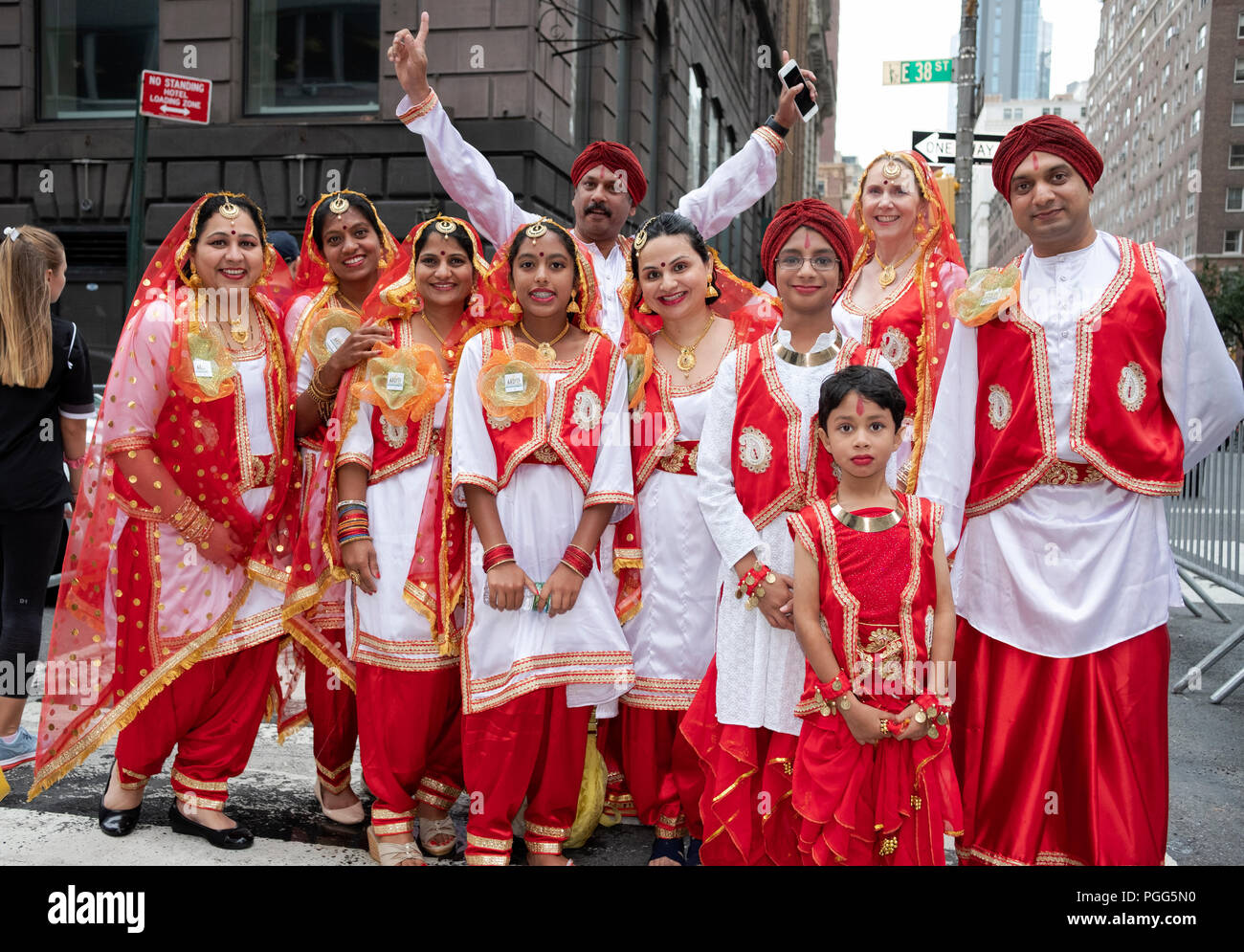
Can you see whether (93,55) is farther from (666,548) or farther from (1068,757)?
(1068,757)

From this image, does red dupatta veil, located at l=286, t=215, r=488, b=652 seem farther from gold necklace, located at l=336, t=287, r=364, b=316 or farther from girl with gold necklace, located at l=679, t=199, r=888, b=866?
girl with gold necklace, located at l=679, t=199, r=888, b=866

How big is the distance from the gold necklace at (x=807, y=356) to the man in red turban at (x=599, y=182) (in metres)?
0.83

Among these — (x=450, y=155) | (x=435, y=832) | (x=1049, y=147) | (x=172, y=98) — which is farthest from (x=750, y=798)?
(x=172, y=98)

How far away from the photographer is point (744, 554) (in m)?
3.02

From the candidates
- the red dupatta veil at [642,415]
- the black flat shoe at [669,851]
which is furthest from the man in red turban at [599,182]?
the black flat shoe at [669,851]

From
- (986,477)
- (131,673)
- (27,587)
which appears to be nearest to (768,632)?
(986,477)

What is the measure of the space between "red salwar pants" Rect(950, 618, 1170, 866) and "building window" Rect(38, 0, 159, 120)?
1275cm

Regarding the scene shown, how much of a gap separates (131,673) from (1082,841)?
9.75ft

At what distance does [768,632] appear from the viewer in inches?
119

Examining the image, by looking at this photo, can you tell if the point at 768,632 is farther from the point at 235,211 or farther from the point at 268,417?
the point at 235,211

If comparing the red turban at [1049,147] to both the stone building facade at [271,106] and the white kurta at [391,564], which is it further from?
the stone building facade at [271,106]

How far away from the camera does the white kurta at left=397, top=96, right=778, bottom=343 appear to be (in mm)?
4328

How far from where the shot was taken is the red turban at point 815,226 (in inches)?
125
